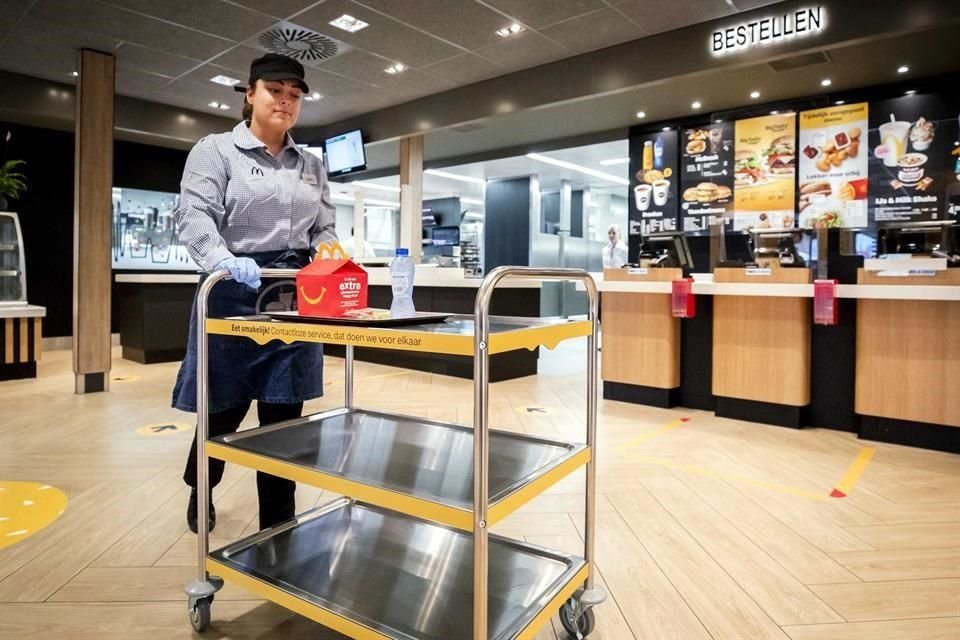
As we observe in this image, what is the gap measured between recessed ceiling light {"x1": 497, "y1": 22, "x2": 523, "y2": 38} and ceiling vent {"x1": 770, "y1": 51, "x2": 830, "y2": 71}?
200cm

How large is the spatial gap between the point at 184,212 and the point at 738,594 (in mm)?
1911

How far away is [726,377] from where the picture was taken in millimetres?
4039

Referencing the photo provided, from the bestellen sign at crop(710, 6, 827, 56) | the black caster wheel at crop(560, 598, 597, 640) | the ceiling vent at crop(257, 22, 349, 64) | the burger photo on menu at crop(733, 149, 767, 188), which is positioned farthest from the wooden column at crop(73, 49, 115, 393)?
the burger photo on menu at crop(733, 149, 767, 188)

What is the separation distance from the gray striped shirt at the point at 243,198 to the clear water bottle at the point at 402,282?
0.46m

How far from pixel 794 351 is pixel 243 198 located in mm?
3391

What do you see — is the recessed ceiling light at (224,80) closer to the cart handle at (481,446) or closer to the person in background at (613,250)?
the person in background at (613,250)

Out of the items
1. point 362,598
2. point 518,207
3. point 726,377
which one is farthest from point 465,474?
point 518,207

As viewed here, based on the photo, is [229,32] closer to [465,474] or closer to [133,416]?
[133,416]

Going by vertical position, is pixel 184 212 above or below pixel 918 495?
above

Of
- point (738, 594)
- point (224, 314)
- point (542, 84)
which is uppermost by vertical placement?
point (542, 84)

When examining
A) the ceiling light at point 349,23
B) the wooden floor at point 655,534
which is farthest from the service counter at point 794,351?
the ceiling light at point 349,23

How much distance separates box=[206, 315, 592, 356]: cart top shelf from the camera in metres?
1.11

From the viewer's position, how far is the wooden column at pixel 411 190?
7312mm

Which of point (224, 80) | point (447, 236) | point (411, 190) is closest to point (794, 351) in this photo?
point (411, 190)
